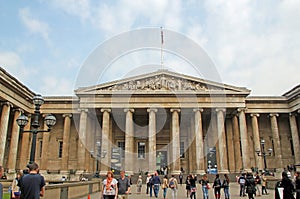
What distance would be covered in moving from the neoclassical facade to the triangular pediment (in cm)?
12

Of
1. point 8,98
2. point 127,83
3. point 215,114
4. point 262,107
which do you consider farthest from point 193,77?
point 8,98

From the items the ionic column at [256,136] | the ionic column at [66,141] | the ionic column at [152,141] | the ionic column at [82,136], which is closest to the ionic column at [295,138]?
the ionic column at [256,136]

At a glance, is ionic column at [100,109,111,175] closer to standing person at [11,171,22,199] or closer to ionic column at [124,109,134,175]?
ionic column at [124,109,134,175]

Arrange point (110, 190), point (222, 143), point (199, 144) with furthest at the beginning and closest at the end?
point (222, 143), point (199, 144), point (110, 190)

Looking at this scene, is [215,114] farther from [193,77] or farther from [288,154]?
[288,154]

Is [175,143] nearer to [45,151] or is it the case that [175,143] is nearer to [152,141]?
[152,141]

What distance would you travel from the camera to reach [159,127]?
39.2 meters

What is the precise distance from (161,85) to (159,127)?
709 cm

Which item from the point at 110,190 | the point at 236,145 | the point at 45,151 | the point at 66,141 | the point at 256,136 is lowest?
the point at 110,190

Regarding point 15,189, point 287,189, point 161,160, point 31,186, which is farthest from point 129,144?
point 31,186

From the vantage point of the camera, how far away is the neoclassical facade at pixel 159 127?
110 feet

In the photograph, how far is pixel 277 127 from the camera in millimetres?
38250

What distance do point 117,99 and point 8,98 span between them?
12027 mm

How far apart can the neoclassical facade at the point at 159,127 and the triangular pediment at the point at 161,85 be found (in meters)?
0.12
